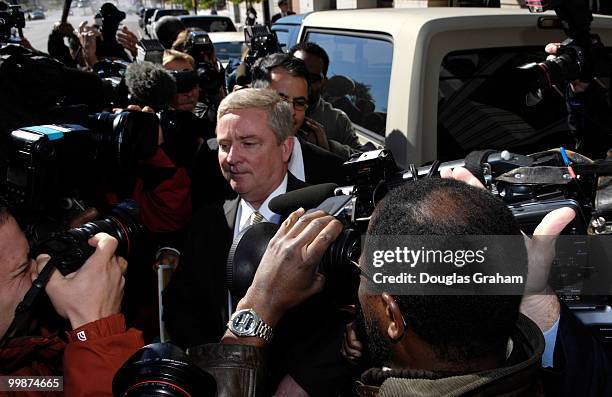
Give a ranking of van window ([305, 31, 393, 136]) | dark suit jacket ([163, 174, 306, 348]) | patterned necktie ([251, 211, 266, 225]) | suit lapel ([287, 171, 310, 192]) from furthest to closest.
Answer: van window ([305, 31, 393, 136]) < suit lapel ([287, 171, 310, 192]) < patterned necktie ([251, 211, 266, 225]) < dark suit jacket ([163, 174, 306, 348])

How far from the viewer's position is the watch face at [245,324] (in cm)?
137

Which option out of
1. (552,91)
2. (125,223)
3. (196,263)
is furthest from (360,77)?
(125,223)

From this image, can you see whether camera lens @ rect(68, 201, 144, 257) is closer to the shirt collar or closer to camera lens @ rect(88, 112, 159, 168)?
camera lens @ rect(88, 112, 159, 168)

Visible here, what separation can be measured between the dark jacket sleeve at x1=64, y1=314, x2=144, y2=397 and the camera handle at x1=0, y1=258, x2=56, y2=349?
0.40 feet

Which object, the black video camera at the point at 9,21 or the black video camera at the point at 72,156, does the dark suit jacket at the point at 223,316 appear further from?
the black video camera at the point at 9,21

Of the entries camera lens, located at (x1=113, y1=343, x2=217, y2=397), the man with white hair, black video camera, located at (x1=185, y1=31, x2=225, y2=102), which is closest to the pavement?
black video camera, located at (x1=185, y1=31, x2=225, y2=102)

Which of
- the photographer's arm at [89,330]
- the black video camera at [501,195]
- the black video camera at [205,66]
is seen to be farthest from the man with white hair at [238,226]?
the black video camera at [205,66]

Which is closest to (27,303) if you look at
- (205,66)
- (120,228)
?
(120,228)

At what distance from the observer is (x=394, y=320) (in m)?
1.14

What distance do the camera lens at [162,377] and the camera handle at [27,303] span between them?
441 millimetres

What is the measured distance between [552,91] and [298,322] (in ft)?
5.68

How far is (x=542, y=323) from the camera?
149 cm

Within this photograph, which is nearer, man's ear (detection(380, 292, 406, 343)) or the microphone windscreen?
man's ear (detection(380, 292, 406, 343))

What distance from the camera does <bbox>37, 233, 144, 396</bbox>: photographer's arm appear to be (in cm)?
152
